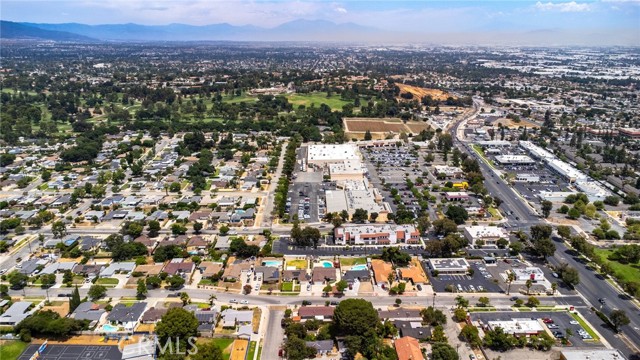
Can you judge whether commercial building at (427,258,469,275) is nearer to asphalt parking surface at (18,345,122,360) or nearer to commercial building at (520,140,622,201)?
asphalt parking surface at (18,345,122,360)

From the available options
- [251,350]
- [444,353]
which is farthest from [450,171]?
[251,350]

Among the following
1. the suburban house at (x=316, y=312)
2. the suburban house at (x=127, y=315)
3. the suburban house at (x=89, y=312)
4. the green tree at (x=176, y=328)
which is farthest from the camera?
the suburban house at (x=316, y=312)

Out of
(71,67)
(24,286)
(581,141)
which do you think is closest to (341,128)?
(581,141)

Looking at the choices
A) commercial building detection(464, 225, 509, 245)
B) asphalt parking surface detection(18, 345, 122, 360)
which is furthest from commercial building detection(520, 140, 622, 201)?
asphalt parking surface detection(18, 345, 122, 360)

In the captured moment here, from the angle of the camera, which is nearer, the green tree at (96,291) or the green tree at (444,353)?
the green tree at (444,353)

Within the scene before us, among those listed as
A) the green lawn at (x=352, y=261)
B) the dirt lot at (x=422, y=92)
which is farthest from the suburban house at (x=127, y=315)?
the dirt lot at (x=422, y=92)

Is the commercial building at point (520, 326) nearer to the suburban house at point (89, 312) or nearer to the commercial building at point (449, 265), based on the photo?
the commercial building at point (449, 265)

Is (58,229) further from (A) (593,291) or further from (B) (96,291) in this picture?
(A) (593,291)
